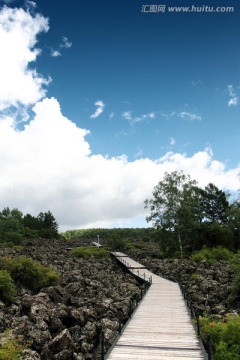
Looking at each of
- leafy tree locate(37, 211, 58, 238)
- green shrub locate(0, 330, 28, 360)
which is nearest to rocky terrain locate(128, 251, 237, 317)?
green shrub locate(0, 330, 28, 360)

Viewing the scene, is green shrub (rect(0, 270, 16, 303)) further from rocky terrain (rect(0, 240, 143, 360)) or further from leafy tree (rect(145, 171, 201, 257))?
leafy tree (rect(145, 171, 201, 257))

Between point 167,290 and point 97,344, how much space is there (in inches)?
402

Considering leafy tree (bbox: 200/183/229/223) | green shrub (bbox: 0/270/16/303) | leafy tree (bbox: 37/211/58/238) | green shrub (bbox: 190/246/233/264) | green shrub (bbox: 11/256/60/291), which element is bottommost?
green shrub (bbox: 0/270/16/303)

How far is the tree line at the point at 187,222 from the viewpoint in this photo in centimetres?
5044

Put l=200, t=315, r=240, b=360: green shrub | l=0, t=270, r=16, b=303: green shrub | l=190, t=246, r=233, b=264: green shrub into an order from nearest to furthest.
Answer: l=200, t=315, r=240, b=360: green shrub → l=0, t=270, r=16, b=303: green shrub → l=190, t=246, r=233, b=264: green shrub

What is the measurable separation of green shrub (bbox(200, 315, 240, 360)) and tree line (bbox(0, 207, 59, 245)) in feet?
211

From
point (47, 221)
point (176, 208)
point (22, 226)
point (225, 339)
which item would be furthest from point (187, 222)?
point (47, 221)

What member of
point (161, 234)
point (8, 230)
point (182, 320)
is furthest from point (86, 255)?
point (182, 320)

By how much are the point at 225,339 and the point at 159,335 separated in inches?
98.6

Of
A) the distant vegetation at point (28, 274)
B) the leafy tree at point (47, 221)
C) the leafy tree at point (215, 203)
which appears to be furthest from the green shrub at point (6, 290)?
the leafy tree at point (47, 221)

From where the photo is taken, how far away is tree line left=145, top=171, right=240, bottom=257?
50.4m

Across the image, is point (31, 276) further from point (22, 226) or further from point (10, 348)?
point (22, 226)

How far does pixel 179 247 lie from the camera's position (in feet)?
172

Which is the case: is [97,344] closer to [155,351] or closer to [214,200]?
[155,351]
